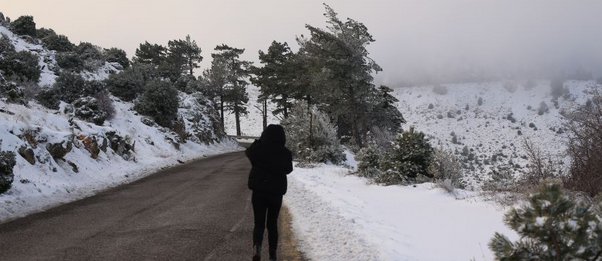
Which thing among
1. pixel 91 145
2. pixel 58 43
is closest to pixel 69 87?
pixel 91 145

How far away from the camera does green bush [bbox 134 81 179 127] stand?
31.2 meters

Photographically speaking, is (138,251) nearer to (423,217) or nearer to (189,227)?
(189,227)

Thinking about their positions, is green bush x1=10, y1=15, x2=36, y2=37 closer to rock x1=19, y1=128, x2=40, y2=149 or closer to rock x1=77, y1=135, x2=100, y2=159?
rock x1=77, y1=135, x2=100, y2=159

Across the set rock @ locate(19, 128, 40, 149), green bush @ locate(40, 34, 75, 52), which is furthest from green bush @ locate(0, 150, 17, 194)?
green bush @ locate(40, 34, 75, 52)

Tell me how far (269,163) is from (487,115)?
3028 inches

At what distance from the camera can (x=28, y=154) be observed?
43.4ft

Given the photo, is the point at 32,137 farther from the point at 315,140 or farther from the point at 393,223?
the point at 315,140

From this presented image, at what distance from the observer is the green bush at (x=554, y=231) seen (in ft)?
10.9

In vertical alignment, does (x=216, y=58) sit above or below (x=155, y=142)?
above

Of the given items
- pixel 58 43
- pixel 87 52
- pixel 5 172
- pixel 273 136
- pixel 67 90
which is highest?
pixel 58 43

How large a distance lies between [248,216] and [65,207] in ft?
14.8

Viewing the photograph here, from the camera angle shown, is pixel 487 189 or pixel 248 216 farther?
pixel 487 189

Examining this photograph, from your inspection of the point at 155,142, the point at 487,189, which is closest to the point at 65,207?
the point at 487,189

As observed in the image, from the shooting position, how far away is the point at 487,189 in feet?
39.5
